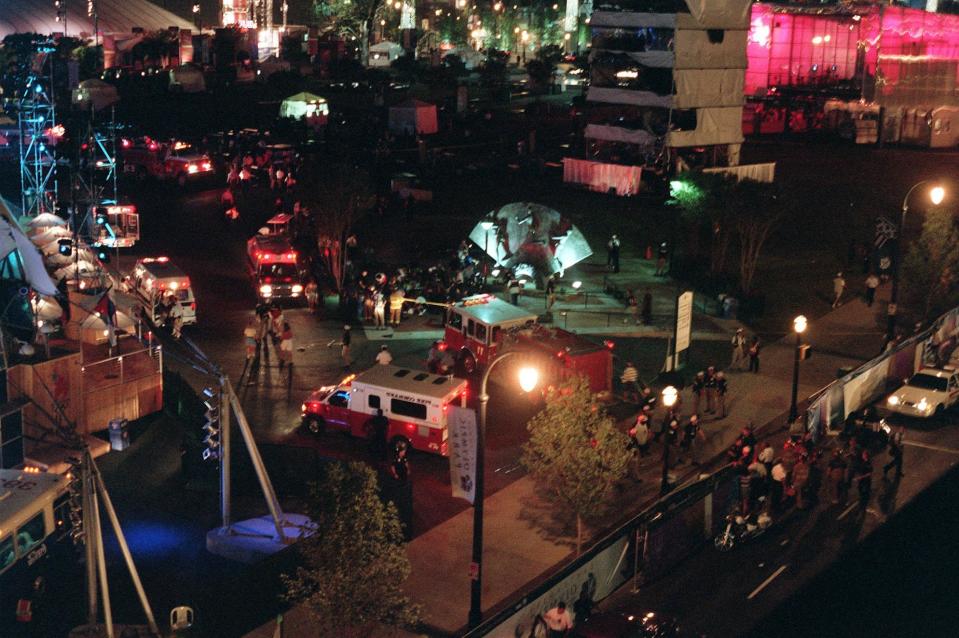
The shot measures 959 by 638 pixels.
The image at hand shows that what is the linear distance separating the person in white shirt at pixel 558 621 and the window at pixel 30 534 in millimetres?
8685

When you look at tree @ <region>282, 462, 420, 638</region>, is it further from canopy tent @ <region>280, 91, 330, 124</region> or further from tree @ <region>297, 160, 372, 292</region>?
canopy tent @ <region>280, 91, 330, 124</region>

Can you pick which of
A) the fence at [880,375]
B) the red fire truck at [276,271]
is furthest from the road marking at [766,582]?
the red fire truck at [276,271]

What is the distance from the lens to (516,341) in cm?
2953

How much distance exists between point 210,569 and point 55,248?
70.5 feet

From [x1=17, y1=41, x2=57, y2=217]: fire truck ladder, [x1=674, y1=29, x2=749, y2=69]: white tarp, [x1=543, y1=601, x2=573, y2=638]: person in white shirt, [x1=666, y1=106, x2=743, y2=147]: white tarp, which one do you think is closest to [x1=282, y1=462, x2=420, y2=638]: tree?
[x1=543, y1=601, x2=573, y2=638]: person in white shirt

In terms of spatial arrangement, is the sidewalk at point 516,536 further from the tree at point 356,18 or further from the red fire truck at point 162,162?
the tree at point 356,18

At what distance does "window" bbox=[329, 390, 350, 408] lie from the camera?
26.6 m

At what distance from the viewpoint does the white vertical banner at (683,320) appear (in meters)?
29.3

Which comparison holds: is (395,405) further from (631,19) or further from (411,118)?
(411,118)

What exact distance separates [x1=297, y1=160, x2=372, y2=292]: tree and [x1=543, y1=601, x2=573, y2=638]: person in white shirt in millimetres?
24033

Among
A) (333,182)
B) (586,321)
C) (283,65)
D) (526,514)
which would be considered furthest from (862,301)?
(283,65)

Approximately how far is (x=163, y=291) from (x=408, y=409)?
Result: 13027mm

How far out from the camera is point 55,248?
3847cm

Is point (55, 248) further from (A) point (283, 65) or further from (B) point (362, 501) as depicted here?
(A) point (283, 65)
